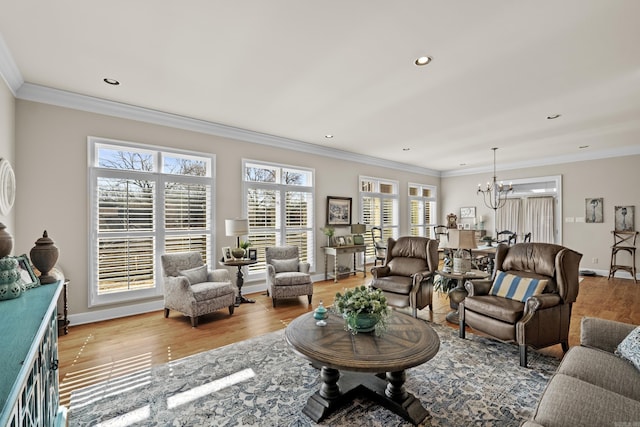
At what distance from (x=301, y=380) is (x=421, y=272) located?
2.34m

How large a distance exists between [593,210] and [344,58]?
7488 mm

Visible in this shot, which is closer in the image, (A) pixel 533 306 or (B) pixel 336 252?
(A) pixel 533 306

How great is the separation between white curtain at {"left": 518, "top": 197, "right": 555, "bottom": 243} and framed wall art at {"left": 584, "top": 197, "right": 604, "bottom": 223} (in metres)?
0.64

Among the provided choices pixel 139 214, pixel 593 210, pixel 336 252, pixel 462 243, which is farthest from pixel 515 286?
pixel 593 210

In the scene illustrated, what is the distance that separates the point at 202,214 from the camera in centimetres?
479

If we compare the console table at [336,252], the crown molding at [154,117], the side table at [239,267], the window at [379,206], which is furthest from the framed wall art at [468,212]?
the side table at [239,267]

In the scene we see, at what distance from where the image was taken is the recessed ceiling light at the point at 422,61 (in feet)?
9.36

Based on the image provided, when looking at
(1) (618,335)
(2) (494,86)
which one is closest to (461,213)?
(2) (494,86)

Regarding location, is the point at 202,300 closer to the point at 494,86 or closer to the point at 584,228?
the point at 494,86

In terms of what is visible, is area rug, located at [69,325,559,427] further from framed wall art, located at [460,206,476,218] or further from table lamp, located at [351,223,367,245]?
framed wall art, located at [460,206,476,218]

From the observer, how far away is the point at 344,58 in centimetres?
286

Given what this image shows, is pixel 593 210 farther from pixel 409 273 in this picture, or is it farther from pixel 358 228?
pixel 409 273

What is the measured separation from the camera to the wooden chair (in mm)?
6297

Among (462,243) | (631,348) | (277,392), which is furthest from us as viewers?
(462,243)
